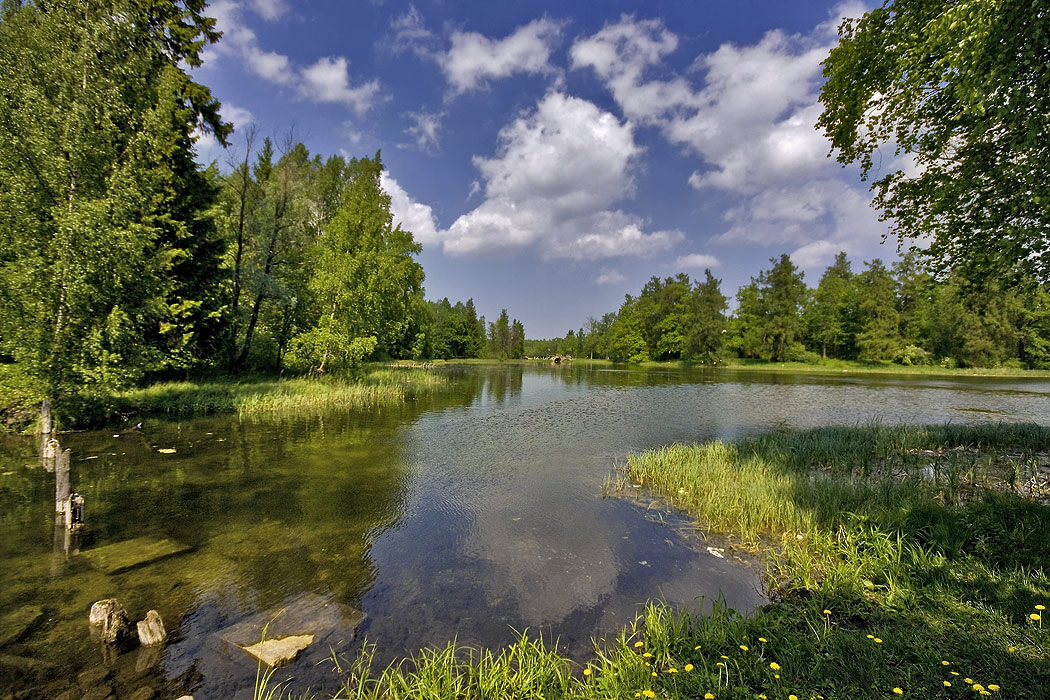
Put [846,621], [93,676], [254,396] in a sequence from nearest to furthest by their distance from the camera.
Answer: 1. [93,676]
2. [846,621]
3. [254,396]

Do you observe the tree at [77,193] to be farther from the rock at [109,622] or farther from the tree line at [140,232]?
the rock at [109,622]

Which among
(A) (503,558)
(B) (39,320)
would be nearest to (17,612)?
(A) (503,558)

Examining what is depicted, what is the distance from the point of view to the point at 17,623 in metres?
5.27

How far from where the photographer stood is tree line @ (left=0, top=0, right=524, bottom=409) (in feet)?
41.5

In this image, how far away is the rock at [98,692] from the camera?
167 inches

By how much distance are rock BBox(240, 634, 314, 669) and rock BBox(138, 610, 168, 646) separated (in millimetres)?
1027

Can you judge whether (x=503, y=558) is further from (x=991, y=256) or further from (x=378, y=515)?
(x=991, y=256)

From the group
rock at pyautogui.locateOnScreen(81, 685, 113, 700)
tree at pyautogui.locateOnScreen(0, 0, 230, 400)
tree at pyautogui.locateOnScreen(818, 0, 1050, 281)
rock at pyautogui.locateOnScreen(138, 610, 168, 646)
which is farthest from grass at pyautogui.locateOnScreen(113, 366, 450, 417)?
tree at pyautogui.locateOnScreen(818, 0, 1050, 281)

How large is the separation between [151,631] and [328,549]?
2821 mm

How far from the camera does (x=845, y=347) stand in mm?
77250

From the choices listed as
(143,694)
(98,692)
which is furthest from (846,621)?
(98,692)

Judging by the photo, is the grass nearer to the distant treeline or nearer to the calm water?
the calm water

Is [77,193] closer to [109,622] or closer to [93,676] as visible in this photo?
[109,622]

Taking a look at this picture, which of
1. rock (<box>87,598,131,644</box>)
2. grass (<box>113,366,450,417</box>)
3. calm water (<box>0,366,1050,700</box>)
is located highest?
grass (<box>113,366,450,417</box>)
